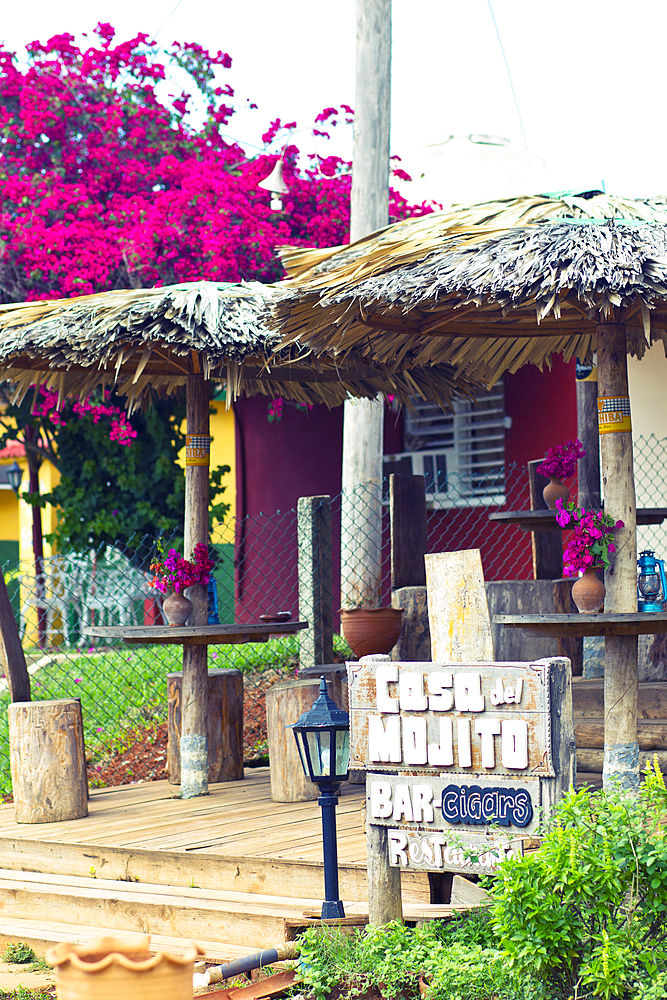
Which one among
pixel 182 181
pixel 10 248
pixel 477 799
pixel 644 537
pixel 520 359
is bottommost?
pixel 477 799

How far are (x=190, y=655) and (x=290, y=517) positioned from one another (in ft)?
21.2

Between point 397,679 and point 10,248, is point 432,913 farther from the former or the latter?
point 10,248

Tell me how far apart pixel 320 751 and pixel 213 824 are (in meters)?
1.87

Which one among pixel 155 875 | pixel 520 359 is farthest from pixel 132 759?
pixel 520 359

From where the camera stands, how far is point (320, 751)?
12.6ft

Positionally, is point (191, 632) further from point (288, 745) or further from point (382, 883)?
point (382, 883)

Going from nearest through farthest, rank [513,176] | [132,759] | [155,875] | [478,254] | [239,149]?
[478,254]
[155,875]
[132,759]
[239,149]
[513,176]

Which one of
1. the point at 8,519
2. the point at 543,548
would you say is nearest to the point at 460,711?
the point at 543,548

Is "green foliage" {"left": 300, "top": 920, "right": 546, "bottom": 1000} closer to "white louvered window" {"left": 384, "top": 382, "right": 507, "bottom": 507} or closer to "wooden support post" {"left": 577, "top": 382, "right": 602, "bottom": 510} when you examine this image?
"wooden support post" {"left": 577, "top": 382, "right": 602, "bottom": 510}

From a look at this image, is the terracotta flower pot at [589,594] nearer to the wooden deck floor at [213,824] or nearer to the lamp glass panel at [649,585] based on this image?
the lamp glass panel at [649,585]

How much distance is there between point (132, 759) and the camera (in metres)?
7.90

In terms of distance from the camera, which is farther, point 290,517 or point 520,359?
point 290,517

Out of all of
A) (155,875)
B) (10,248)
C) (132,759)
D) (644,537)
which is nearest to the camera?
(155,875)

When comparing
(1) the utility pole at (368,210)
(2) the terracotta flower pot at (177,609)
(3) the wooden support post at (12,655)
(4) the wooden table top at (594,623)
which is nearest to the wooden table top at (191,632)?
(2) the terracotta flower pot at (177,609)
